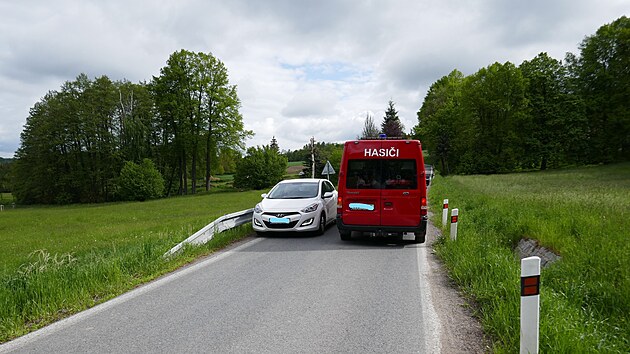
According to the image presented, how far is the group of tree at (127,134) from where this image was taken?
42906 mm

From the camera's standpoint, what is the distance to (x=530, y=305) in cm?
311

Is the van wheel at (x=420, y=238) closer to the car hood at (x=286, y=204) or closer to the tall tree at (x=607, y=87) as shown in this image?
the car hood at (x=286, y=204)

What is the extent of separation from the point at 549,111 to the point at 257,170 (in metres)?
37.5

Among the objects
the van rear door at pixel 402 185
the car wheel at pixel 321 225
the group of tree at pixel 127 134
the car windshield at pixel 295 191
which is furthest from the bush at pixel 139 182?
the van rear door at pixel 402 185

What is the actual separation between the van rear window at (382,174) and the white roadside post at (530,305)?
6216 mm

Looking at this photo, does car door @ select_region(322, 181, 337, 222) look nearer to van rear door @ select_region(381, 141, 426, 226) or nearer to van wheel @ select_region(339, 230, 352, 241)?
van wheel @ select_region(339, 230, 352, 241)

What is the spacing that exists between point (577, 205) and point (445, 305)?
22.5ft

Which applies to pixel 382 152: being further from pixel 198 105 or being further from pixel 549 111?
pixel 549 111

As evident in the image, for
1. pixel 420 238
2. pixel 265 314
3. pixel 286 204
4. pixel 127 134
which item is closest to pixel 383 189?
pixel 420 238

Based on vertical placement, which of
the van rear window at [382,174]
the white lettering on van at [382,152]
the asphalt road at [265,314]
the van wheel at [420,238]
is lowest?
the van wheel at [420,238]

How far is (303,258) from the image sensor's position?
7871 millimetres

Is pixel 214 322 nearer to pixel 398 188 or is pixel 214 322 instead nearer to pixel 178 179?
pixel 398 188

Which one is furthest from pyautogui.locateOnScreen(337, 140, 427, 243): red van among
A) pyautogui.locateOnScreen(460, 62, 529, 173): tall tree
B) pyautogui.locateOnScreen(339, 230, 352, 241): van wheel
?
pyautogui.locateOnScreen(460, 62, 529, 173): tall tree

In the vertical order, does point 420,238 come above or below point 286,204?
below
